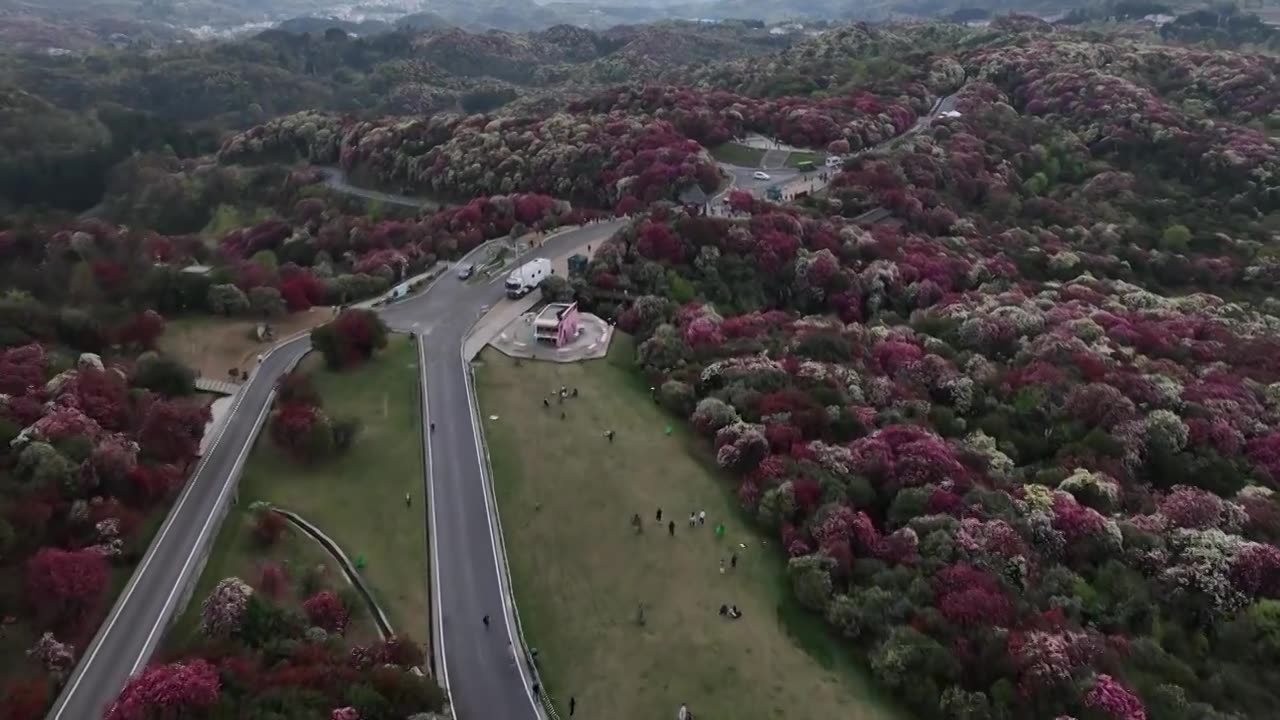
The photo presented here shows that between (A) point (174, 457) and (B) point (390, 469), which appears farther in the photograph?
(B) point (390, 469)

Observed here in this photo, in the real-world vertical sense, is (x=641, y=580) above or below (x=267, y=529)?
below

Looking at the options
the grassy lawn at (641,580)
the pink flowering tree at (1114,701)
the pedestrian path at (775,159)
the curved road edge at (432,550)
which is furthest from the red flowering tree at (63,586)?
the pedestrian path at (775,159)

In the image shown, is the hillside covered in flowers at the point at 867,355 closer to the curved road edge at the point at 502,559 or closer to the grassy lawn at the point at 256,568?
the grassy lawn at the point at 256,568

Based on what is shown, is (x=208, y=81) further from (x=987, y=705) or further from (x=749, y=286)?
(x=987, y=705)

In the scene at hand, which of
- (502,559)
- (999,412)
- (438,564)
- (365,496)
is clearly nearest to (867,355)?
(999,412)

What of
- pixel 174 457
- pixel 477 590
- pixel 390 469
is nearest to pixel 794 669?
pixel 477 590

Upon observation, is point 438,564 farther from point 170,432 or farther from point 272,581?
point 170,432
